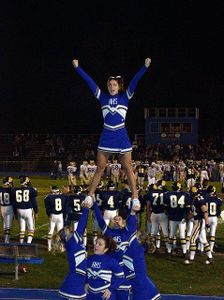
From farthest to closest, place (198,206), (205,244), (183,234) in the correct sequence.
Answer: (183,234), (205,244), (198,206)

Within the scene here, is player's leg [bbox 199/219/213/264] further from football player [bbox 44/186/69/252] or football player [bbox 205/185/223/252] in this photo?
football player [bbox 44/186/69/252]

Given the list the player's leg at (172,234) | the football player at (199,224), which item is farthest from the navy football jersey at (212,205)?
the player's leg at (172,234)

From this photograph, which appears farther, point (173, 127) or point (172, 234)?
point (173, 127)

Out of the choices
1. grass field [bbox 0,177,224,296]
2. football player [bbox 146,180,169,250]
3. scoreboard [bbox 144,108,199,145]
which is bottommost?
grass field [bbox 0,177,224,296]

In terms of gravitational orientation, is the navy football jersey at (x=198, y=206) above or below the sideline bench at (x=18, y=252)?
above

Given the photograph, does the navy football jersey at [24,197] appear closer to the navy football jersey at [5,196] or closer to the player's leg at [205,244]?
the navy football jersey at [5,196]

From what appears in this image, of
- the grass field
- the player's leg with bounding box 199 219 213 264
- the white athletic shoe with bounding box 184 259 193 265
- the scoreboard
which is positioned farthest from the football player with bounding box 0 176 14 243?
the scoreboard

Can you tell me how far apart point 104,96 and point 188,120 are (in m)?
31.0

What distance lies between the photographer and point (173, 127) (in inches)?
1581

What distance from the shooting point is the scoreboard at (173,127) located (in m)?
39.8

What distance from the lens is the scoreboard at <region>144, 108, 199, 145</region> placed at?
39750 mm

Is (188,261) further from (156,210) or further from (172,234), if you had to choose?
(156,210)

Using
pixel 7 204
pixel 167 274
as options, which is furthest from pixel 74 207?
pixel 167 274

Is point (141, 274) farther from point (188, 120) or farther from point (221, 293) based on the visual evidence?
point (188, 120)
